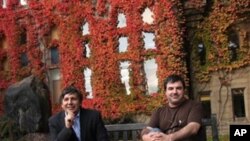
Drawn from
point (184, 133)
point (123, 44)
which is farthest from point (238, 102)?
point (184, 133)

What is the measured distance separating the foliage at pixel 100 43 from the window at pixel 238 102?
2.69 meters

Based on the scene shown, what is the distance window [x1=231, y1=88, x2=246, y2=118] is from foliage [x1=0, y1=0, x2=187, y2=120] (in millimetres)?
2690

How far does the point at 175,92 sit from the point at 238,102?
14.8 meters

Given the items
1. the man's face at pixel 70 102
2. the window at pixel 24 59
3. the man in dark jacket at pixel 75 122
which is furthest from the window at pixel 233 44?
the man's face at pixel 70 102

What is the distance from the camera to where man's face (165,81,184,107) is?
461 cm

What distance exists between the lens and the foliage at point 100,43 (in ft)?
59.8

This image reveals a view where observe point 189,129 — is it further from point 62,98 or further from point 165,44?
point 165,44

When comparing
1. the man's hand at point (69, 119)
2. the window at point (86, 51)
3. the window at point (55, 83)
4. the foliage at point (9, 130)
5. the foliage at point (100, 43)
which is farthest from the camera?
the window at point (55, 83)

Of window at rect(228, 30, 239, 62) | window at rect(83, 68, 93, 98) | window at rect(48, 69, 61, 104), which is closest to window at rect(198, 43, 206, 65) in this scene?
window at rect(228, 30, 239, 62)

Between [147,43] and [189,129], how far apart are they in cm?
1456

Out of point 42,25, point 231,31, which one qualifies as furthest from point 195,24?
point 42,25

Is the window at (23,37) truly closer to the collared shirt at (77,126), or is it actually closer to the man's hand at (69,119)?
the collared shirt at (77,126)

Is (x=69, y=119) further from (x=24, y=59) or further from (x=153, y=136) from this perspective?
(x=24, y=59)

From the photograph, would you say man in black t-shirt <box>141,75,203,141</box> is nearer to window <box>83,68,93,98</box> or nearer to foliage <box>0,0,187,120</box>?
foliage <box>0,0,187,120</box>
